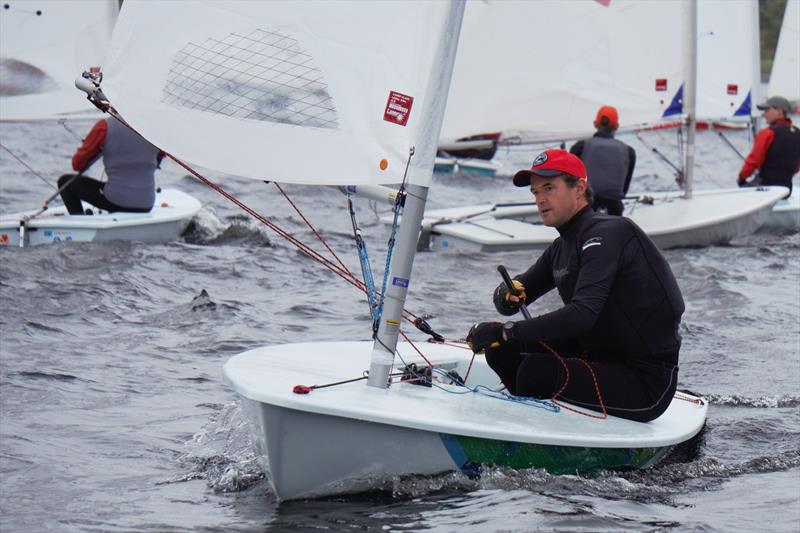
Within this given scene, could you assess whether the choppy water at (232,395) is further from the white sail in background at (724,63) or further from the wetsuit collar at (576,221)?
the white sail in background at (724,63)

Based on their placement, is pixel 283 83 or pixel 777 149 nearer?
pixel 283 83

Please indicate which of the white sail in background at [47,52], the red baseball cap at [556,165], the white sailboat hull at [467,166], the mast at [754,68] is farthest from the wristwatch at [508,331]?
the white sailboat hull at [467,166]

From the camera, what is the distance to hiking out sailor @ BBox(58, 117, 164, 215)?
32.1ft

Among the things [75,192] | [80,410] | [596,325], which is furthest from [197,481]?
[75,192]

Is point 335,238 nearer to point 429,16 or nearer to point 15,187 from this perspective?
point 15,187


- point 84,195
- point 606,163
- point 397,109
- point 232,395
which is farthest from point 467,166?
point 397,109

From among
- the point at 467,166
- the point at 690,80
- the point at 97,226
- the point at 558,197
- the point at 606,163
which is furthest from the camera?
the point at 467,166

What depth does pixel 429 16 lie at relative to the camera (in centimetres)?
435

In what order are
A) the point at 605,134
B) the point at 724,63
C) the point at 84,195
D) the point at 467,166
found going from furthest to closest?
the point at 467,166 → the point at 724,63 → the point at 605,134 → the point at 84,195

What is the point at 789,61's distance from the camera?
18.9 metres

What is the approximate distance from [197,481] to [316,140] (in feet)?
4.74

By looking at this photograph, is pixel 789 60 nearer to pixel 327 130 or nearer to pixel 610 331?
pixel 610 331

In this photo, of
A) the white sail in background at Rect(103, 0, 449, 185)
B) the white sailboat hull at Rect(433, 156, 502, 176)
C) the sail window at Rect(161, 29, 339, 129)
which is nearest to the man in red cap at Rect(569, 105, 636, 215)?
the white sail in background at Rect(103, 0, 449, 185)

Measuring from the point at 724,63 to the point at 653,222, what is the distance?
13.3 feet
